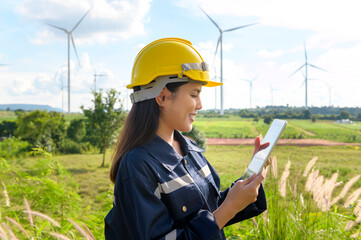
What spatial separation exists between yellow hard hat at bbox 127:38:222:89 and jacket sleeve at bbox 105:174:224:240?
31.4 inches

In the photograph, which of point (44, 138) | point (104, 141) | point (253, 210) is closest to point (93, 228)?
point (253, 210)

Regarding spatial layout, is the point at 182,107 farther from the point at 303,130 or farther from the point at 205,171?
the point at 303,130

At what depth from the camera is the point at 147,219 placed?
183cm

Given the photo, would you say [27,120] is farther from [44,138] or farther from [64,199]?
[64,199]

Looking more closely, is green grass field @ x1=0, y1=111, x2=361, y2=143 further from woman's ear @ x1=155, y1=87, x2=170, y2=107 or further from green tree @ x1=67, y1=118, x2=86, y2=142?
woman's ear @ x1=155, y1=87, x2=170, y2=107

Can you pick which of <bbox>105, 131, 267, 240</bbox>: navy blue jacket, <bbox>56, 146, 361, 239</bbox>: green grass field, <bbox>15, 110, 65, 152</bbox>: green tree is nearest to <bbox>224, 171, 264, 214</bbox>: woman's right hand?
<bbox>105, 131, 267, 240</bbox>: navy blue jacket

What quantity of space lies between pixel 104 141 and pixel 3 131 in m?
17.2

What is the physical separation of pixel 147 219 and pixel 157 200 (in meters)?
0.13

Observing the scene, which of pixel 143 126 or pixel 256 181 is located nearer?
pixel 256 181

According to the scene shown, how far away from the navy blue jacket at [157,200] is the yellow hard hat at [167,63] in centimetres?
49

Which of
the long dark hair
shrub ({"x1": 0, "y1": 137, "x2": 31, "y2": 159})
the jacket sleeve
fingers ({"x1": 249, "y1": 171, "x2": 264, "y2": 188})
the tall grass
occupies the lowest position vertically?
shrub ({"x1": 0, "y1": 137, "x2": 31, "y2": 159})

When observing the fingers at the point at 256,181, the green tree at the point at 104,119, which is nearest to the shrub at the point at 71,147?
the green tree at the point at 104,119

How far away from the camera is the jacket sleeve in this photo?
1840mm

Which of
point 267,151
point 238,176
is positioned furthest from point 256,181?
point 238,176
